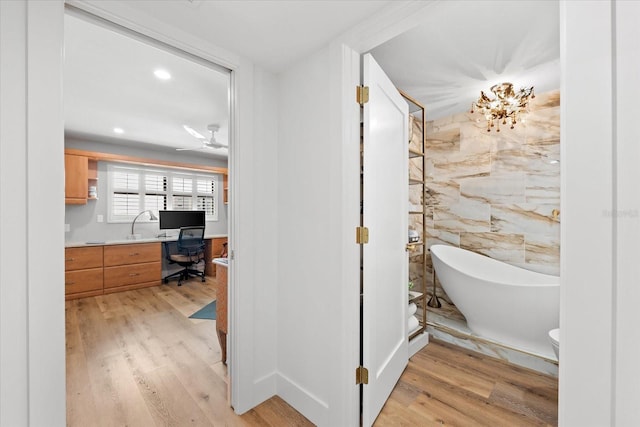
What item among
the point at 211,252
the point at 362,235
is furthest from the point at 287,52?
the point at 211,252

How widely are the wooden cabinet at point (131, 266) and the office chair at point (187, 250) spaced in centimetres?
24

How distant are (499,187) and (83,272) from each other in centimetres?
561

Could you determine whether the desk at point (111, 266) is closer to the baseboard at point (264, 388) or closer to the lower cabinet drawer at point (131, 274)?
the lower cabinet drawer at point (131, 274)

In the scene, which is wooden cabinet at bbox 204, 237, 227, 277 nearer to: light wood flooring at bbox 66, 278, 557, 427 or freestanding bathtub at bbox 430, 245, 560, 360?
light wood flooring at bbox 66, 278, 557, 427

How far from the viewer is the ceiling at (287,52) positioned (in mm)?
1286

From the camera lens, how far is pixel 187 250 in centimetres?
477

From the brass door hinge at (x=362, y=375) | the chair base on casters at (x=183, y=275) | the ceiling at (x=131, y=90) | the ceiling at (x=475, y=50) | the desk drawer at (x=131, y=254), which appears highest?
the ceiling at (x=131, y=90)

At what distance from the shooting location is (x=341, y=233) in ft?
4.69
